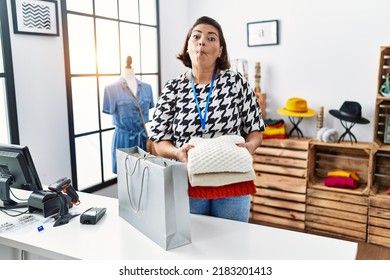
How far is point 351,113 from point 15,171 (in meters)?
2.57

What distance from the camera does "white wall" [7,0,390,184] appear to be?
253 centimetres

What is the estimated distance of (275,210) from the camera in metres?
3.42

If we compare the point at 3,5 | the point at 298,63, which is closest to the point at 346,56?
the point at 298,63

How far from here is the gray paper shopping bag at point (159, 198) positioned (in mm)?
1282

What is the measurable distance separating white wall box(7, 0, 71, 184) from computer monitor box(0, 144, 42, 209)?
84cm

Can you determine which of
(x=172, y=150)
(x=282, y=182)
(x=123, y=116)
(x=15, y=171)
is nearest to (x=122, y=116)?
(x=123, y=116)

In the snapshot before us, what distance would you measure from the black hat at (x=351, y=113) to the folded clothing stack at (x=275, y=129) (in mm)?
465

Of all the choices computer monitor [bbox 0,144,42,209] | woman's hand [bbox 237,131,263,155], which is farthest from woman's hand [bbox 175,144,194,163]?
computer monitor [bbox 0,144,42,209]

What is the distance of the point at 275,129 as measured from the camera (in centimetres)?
347

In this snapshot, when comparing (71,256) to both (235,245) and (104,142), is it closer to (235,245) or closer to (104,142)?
(235,245)

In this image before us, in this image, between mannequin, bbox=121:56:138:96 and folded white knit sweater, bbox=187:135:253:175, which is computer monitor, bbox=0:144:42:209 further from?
mannequin, bbox=121:56:138:96

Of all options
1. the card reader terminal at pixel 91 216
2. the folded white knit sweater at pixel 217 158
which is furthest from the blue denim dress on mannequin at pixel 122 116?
the folded white knit sweater at pixel 217 158

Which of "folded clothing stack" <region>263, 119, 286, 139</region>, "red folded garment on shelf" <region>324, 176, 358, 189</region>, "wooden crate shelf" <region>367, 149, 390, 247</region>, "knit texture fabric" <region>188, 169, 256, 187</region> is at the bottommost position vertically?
"wooden crate shelf" <region>367, 149, 390, 247</region>

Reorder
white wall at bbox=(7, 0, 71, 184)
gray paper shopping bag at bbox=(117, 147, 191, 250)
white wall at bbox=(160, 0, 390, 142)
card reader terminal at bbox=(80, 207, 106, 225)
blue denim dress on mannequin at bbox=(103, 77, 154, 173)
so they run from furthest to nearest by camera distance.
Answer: white wall at bbox=(160, 0, 390, 142), blue denim dress on mannequin at bbox=(103, 77, 154, 173), white wall at bbox=(7, 0, 71, 184), card reader terminal at bbox=(80, 207, 106, 225), gray paper shopping bag at bbox=(117, 147, 191, 250)
